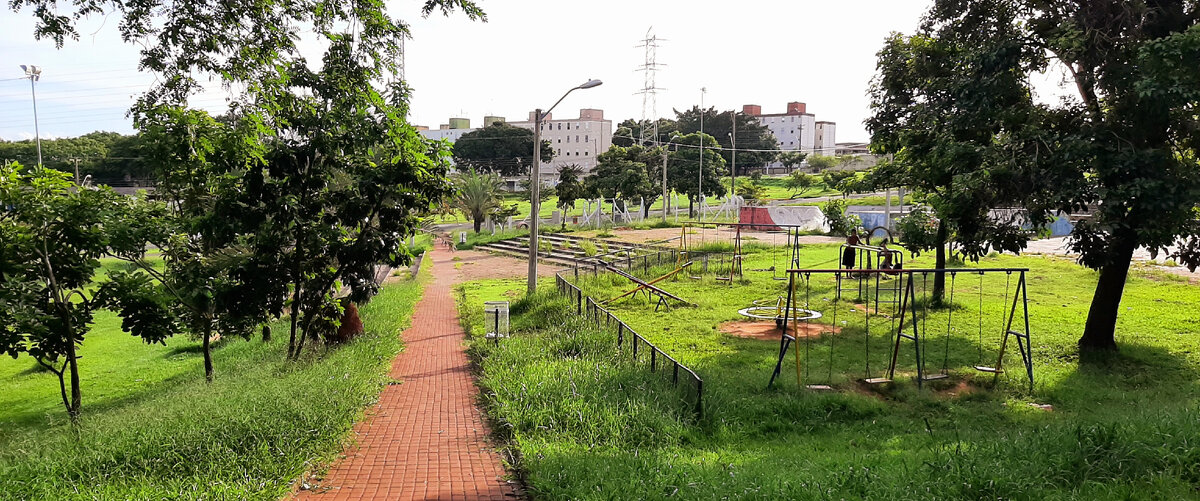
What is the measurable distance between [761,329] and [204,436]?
1052 centimetres

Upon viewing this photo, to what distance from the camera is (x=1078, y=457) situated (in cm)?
563

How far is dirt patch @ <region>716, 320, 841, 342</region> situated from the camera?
13.7 meters

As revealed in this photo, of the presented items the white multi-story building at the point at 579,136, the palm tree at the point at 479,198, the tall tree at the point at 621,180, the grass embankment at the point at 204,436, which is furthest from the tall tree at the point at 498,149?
the grass embankment at the point at 204,436

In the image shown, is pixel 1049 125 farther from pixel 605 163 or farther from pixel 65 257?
pixel 605 163

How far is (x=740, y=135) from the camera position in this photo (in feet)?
281

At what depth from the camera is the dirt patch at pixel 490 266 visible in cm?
2655

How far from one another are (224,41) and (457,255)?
26.1 metres

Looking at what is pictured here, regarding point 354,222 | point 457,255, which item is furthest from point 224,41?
point 457,255

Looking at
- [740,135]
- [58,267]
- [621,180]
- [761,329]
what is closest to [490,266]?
[761,329]

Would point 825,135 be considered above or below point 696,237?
above

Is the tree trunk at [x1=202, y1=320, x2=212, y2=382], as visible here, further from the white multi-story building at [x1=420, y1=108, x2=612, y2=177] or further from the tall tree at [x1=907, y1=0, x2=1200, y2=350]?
the white multi-story building at [x1=420, y1=108, x2=612, y2=177]

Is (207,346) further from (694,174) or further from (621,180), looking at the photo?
(694,174)

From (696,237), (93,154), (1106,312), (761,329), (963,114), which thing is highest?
(93,154)

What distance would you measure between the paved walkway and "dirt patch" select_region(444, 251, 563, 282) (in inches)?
560
